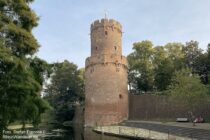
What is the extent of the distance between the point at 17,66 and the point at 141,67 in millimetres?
34590

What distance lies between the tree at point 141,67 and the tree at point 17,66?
32878 millimetres

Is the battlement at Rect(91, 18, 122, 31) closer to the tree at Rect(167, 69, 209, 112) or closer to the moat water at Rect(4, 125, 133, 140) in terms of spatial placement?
the tree at Rect(167, 69, 209, 112)

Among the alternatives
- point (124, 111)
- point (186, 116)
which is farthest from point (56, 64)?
point (124, 111)

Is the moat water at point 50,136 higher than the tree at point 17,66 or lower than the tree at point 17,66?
lower

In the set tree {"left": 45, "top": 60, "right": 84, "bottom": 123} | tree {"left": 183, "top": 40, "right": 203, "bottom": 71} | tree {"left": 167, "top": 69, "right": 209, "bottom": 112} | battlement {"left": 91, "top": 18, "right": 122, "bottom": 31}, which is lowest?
tree {"left": 167, "top": 69, "right": 209, "bottom": 112}

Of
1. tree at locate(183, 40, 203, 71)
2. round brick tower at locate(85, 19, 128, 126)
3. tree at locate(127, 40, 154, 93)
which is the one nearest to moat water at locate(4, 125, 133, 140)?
round brick tower at locate(85, 19, 128, 126)

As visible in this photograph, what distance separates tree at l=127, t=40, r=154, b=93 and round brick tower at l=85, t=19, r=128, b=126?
294 inches

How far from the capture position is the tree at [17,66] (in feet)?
29.4

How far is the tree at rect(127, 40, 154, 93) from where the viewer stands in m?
42.6

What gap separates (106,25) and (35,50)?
25784 mm

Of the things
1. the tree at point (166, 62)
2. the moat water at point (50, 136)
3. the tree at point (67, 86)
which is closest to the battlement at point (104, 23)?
the tree at point (166, 62)

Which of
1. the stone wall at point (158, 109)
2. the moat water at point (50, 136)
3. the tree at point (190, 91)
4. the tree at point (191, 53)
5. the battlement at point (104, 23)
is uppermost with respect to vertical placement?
the battlement at point (104, 23)

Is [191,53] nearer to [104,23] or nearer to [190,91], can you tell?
[104,23]

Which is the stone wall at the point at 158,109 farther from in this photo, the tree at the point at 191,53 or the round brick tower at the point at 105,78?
the tree at the point at 191,53
